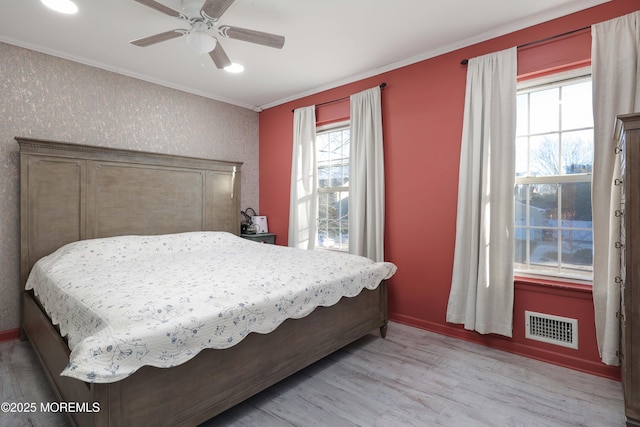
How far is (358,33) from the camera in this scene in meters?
2.73

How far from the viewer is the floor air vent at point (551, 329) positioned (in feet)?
7.80

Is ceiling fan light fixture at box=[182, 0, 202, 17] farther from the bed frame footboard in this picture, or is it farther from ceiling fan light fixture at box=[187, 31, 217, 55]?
the bed frame footboard

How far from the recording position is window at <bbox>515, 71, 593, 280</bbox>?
2.45 metres

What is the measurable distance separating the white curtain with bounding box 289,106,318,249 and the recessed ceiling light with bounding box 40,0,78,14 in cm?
242

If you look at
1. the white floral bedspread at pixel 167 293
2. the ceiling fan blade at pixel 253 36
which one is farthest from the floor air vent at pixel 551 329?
the ceiling fan blade at pixel 253 36

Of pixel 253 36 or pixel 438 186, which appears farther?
pixel 438 186

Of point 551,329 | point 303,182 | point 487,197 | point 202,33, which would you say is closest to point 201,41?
point 202,33

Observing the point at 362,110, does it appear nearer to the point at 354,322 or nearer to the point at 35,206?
the point at 354,322

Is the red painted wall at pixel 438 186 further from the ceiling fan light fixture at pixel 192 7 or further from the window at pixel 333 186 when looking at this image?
the ceiling fan light fixture at pixel 192 7

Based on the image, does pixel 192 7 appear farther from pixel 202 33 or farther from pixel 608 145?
pixel 608 145

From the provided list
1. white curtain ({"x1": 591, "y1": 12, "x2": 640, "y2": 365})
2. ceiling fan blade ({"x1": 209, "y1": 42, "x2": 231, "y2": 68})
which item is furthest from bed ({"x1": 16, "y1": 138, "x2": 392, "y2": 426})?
white curtain ({"x1": 591, "y1": 12, "x2": 640, "y2": 365})

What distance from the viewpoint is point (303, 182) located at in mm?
4195

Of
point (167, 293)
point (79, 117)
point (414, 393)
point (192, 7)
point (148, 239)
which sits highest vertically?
point (192, 7)

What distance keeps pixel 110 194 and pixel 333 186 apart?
2.45 metres
